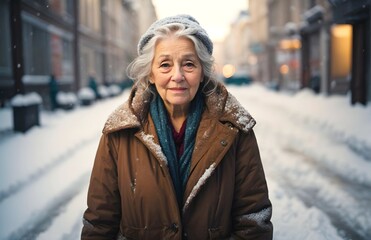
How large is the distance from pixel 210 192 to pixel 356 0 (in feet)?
41.7

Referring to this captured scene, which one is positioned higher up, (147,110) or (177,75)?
(177,75)

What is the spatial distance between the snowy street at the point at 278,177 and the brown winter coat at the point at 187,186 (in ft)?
6.08

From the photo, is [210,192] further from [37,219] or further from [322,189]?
[322,189]

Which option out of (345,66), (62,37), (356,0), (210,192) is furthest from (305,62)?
(210,192)

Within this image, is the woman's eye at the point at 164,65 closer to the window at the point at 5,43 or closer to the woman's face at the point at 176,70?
the woman's face at the point at 176,70

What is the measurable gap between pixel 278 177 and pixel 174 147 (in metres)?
4.37

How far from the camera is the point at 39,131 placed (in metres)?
11.2

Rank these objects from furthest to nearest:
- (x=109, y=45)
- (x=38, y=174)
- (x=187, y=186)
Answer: (x=109, y=45) → (x=38, y=174) → (x=187, y=186)

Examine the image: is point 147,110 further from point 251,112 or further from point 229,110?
point 251,112

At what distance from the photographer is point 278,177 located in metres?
6.16

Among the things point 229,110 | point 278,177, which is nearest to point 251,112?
point 278,177

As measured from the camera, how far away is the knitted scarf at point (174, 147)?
6.93ft

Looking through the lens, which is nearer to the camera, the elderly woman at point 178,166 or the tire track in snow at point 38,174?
the elderly woman at point 178,166

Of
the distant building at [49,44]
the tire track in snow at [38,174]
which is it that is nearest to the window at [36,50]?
the distant building at [49,44]
